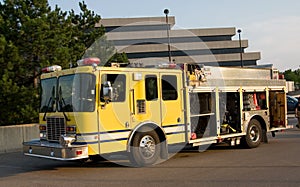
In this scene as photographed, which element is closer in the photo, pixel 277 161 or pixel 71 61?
pixel 277 161

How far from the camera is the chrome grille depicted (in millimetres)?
10328

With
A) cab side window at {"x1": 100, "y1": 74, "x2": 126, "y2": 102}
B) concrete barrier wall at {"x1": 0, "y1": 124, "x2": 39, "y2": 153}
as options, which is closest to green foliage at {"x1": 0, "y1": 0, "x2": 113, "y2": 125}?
concrete barrier wall at {"x1": 0, "y1": 124, "x2": 39, "y2": 153}

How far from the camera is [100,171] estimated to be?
1050 centimetres

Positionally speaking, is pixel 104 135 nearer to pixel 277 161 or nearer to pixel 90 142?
pixel 90 142

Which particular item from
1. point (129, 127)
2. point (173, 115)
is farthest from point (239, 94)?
point (129, 127)

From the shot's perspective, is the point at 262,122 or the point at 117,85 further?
the point at 262,122

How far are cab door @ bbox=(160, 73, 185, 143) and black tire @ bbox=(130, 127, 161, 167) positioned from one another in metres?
0.42

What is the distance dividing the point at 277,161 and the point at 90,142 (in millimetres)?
4823

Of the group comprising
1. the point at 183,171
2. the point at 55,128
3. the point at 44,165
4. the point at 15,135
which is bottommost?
the point at 44,165

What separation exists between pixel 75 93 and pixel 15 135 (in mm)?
8183

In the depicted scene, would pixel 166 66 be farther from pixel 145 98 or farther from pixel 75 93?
pixel 75 93

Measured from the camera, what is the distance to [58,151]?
9828mm

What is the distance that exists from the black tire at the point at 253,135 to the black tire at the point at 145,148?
147 inches

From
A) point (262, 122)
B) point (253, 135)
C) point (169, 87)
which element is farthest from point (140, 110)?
point (262, 122)
